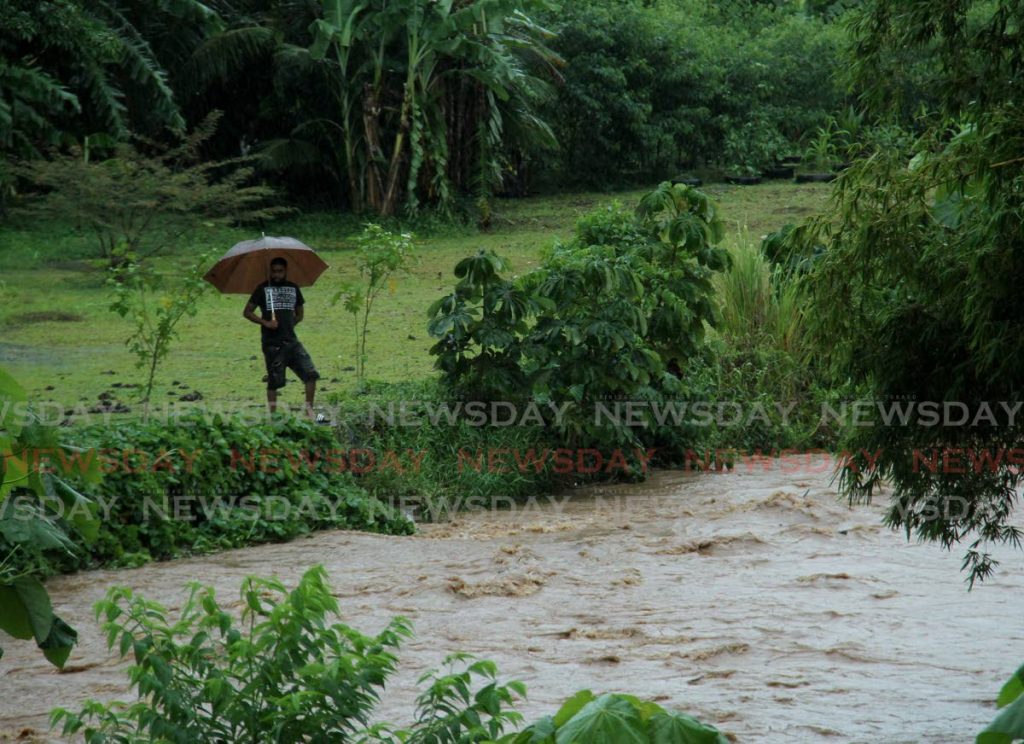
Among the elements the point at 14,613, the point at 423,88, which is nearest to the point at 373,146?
the point at 423,88

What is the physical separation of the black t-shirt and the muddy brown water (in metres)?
2.14

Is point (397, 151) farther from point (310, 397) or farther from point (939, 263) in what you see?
point (939, 263)

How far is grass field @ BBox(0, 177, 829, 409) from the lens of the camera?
41.9 ft

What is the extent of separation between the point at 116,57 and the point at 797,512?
1383cm

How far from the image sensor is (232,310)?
16516 mm

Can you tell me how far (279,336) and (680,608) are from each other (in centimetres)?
433

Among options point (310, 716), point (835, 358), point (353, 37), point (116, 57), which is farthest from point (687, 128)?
point (310, 716)

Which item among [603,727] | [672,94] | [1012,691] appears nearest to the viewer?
[1012,691]

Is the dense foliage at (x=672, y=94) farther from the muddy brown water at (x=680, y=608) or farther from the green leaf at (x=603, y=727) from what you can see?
the green leaf at (x=603, y=727)

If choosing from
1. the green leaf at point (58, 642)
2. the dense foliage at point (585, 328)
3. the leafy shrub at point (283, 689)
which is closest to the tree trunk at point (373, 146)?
the dense foliage at point (585, 328)

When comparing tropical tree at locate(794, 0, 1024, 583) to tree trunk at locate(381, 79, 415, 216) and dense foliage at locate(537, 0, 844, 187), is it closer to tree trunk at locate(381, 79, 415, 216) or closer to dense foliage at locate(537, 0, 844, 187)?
tree trunk at locate(381, 79, 415, 216)

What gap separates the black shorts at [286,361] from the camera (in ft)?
34.8

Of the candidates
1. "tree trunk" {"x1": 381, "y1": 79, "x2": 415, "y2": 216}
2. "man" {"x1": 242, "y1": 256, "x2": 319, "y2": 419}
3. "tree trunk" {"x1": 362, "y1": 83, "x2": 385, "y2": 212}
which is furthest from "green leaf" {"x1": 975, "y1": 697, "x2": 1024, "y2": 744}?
"tree trunk" {"x1": 362, "y1": 83, "x2": 385, "y2": 212}

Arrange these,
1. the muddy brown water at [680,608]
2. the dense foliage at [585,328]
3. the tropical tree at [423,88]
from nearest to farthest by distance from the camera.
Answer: the muddy brown water at [680,608] → the dense foliage at [585,328] → the tropical tree at [423,88]
